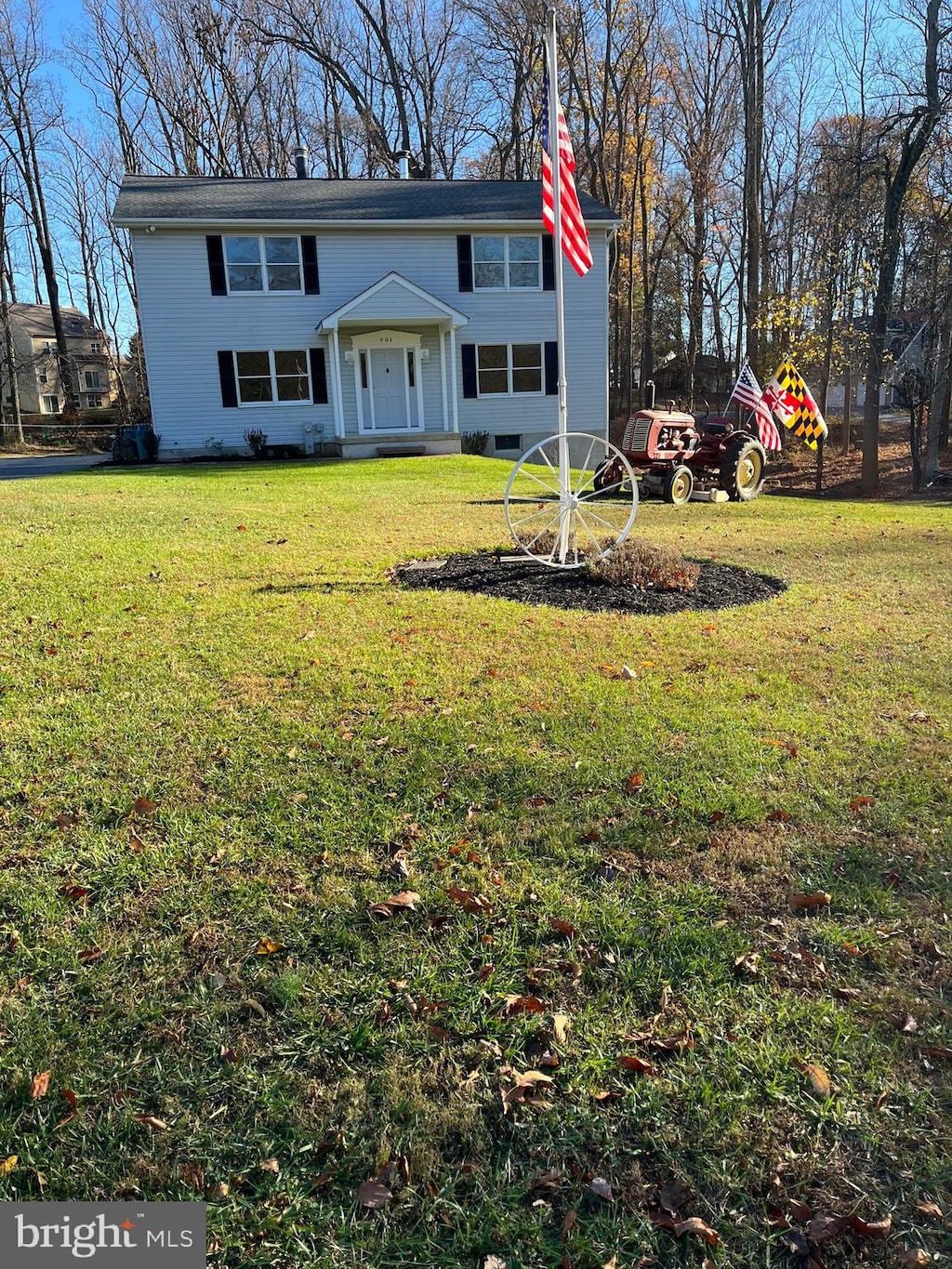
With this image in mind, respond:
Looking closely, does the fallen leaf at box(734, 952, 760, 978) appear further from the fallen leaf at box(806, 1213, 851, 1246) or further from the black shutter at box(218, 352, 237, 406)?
the black shutter at box(218, 352, 237, 406)

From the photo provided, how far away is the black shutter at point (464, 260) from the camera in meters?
22.2

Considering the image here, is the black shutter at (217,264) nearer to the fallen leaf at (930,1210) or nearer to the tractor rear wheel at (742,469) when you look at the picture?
the tractor rear wheel at (742,469)

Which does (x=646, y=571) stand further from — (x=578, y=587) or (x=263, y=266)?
(x=263, y=266)

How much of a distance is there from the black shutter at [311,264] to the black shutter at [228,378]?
265 centimetres

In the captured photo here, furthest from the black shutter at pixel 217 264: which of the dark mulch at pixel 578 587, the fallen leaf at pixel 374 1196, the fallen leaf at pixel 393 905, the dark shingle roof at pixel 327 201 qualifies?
the fallen leaf at pixel 374 1196

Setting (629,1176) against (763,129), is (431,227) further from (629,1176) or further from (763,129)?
(629,1176)

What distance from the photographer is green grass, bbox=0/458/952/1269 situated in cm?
199

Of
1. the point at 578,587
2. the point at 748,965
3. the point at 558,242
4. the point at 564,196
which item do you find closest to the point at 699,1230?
the point at 748,965

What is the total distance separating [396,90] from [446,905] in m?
37.8

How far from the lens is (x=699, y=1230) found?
1.88 metres

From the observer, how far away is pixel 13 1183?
1.96 metres

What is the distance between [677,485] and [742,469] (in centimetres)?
177

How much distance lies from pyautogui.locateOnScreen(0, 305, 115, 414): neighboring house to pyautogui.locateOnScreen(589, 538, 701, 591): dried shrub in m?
43.0

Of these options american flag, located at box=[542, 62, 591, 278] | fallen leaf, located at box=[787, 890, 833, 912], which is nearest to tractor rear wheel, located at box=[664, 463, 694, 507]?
american flag, located at box=[542, 62, 591, 278]
